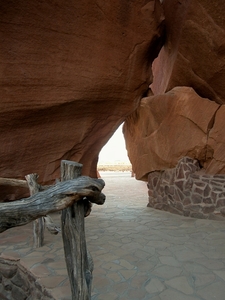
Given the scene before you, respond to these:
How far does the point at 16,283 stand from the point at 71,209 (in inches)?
93.3

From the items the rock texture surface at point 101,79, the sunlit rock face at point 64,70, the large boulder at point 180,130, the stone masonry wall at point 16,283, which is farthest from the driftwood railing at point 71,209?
the large boulder at point 180,130

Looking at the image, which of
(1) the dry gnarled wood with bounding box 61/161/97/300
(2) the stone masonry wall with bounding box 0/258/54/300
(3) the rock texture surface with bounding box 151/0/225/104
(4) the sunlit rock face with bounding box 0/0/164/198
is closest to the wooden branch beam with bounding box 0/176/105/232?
(1) the dry gnarled wood with bounding box 61/161/97/300

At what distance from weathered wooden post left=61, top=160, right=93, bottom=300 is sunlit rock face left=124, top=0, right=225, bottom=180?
16.0ft

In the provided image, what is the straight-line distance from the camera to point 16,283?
12.1 ft

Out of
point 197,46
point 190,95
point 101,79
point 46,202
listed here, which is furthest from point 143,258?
point 197,46

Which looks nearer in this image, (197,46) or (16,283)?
(16,283)

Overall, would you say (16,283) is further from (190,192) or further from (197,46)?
(197,46)

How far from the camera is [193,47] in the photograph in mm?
5930

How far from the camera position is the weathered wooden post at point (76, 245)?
222 cm

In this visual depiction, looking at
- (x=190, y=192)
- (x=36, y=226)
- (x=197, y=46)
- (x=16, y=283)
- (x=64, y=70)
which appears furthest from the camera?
(x=190, y=192)

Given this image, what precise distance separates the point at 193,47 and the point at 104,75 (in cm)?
229

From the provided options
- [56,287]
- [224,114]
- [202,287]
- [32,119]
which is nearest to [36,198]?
[56,287]

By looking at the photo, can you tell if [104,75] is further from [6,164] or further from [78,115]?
[6,164]

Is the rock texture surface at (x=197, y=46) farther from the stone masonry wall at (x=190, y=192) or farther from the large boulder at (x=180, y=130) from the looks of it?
the stone masonry wall at (x=190, y=192)
